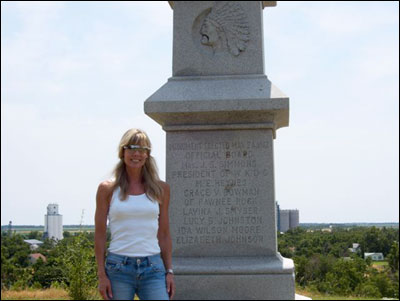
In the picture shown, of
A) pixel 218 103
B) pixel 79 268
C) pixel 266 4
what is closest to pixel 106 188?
pixel 218 103

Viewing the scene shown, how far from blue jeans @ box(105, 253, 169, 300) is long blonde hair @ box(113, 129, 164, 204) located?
0.45 m

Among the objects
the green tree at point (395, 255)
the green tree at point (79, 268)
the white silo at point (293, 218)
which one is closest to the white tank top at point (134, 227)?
the green tree at point (79, 268)

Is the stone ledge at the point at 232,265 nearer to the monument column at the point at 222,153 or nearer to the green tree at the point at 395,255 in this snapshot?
the monument column at the point at 222,153

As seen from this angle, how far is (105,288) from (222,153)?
2801 millimetres

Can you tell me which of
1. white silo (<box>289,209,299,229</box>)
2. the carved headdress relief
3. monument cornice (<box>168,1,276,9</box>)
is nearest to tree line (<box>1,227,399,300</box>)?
the carved headdress relief

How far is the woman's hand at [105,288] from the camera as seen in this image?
3.59 m

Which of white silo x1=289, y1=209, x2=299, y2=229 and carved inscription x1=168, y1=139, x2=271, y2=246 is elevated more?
carved inscription x1=168, y1=139, x2=271, y2=246

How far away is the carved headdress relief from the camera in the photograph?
20.7ft

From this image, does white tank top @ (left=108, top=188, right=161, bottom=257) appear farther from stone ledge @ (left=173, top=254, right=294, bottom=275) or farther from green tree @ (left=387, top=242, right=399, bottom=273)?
green tree @ (left=387, top=242, right=399, bottom=273)

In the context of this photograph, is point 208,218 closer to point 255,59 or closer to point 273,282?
point 273,282

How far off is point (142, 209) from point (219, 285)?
2.25m

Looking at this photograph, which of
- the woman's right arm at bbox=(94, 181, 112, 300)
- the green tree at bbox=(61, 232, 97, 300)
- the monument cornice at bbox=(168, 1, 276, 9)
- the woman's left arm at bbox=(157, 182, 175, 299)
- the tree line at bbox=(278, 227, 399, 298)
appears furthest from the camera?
the tree line at bbox=(278, 227, 399, 298)

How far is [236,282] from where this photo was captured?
5574mm

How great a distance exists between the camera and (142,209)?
368cm
